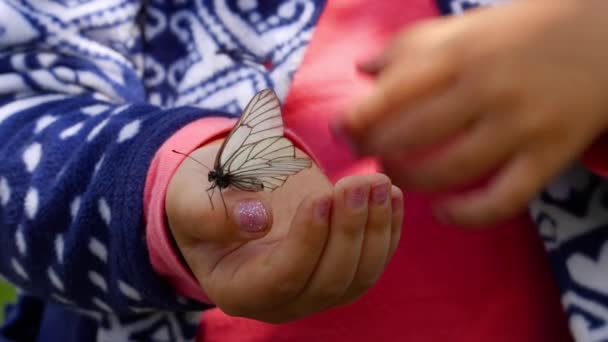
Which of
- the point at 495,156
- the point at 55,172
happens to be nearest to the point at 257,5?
the point at 55,172

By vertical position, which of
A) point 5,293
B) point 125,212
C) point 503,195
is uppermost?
point 503,195

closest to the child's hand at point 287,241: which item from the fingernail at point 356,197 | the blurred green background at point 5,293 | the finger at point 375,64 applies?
the fingernail at point 356,197

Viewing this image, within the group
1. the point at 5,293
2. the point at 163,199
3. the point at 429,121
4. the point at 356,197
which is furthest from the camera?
the point at 5,293

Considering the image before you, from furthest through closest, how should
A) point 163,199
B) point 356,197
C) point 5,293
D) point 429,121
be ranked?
point 5,293 → point 163,199 → point 356,197 → point 429,121

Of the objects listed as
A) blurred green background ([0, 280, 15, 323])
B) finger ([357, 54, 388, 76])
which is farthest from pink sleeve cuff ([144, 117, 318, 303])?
blurred green background ([0, 280, 15, 323])

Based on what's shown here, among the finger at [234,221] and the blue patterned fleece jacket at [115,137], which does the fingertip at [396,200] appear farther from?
the blue patterned fleece jacket at [115,137]

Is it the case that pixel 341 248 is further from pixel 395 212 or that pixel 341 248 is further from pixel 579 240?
pixel 579 240

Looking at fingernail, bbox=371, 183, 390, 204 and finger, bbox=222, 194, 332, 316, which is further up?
fingernail, bbox=371, 183, 390, 204

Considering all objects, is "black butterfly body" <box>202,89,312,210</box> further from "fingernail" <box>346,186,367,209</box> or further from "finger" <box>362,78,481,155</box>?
"finger" <box>362,78,481,155</box>

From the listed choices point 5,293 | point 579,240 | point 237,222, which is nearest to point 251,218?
point 237,222
